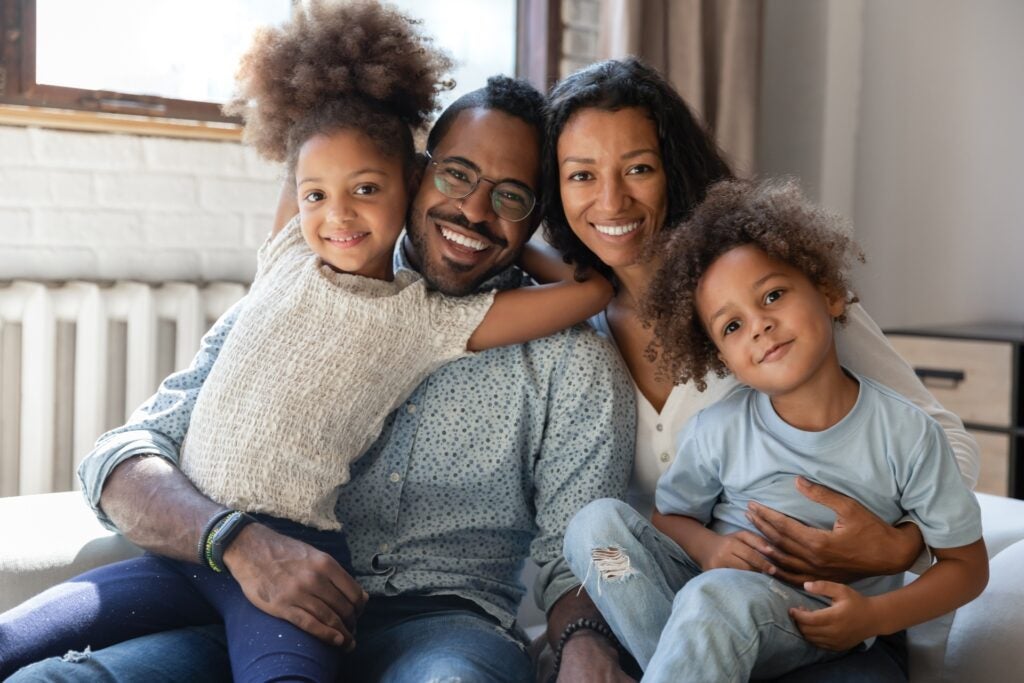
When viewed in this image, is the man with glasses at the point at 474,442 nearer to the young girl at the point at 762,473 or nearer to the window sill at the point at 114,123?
the young girl at the point at 762,473

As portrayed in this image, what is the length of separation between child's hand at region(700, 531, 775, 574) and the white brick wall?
5.68ft

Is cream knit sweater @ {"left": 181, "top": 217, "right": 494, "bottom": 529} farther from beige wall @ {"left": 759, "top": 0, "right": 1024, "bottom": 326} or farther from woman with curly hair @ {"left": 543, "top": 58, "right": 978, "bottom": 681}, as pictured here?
beige wall @ {"left": 759, "top": 0, "right": 1024, "bottom": 326}

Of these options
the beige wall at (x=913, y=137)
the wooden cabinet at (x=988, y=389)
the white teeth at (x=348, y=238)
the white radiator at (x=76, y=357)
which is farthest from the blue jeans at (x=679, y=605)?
the beige wall at (x=913, y=137)

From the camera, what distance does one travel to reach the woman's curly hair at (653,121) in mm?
1601

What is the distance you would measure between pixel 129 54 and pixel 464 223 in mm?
1558

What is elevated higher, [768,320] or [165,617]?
[768,320]

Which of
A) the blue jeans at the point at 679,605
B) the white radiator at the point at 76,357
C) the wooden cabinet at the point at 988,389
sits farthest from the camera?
the wooden cabinet at the point at 988,389

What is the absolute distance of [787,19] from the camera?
3.60 meters

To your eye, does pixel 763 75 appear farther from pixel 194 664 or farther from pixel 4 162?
pixel 194 664

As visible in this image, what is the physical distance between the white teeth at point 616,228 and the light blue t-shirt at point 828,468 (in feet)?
0.93

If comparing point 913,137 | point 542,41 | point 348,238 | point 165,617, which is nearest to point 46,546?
point 165,617

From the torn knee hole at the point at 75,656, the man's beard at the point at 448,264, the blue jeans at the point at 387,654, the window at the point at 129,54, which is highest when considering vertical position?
the window at the point at 129,54

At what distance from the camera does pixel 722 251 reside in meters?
1.39

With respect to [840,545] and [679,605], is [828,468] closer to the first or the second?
[840,545]
